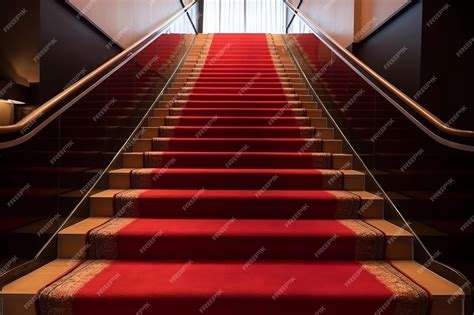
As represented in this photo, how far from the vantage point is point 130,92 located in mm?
3064

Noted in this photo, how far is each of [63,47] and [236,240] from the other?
1828 millimetres

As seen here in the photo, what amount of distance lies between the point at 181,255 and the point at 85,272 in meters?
0.50

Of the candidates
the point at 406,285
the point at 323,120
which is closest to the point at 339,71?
the point at 323,120

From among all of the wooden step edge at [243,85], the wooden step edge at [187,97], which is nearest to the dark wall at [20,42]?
the wooden step edge at [187,97]

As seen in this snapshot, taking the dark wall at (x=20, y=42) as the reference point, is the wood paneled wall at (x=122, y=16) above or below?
above

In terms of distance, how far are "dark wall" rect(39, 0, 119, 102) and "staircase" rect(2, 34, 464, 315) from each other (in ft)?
2.51

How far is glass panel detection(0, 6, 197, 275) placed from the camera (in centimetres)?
159

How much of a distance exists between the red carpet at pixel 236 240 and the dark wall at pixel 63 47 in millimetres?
837

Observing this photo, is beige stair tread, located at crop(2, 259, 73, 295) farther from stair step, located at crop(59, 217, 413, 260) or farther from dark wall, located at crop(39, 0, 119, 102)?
dark wall, located at crop(39, 0, 119, 102)

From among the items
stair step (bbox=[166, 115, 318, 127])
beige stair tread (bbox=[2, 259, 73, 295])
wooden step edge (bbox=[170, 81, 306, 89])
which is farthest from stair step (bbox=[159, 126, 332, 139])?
beige stair tread (bbox=[2, 259, 73, 295])

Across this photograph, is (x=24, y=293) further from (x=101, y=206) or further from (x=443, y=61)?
(x=443, y=61)

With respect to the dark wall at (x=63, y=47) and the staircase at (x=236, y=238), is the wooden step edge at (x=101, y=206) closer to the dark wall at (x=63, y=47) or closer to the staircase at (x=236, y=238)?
the staircase at (x=236, y=238)

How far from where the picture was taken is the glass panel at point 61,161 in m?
1.59

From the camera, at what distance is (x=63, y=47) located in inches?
92.2
